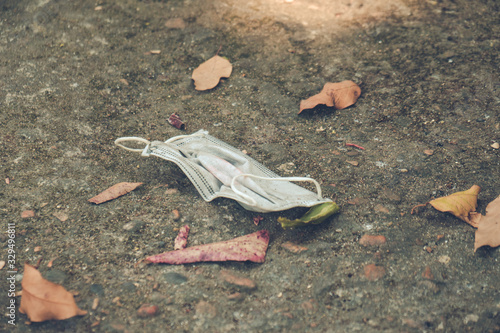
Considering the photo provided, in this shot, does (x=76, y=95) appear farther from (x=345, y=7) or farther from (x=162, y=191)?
(x=345, y=7)

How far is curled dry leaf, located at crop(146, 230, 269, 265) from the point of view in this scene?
1.48 metres

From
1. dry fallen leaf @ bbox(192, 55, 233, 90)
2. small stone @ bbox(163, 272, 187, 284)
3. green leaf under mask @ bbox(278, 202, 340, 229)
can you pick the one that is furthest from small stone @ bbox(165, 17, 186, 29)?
small stone @ bbox(163, 272, 187, 284)

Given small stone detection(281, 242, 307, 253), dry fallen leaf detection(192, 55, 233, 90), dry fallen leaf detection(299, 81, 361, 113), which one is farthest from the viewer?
dry fallen leaf detection(192, 55, 233, 90)

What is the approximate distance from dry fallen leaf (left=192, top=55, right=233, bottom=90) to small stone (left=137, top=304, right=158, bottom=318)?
130cm

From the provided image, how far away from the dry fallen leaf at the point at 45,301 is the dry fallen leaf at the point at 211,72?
131 cm

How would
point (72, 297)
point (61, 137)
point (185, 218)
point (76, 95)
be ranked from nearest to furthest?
1. point (72, 297)
2. point (185, 218)
3. point (61, 137)
4. point (76, 95)

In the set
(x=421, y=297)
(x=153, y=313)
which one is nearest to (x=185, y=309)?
(x=153, y=313)

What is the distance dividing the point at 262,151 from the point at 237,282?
71cm

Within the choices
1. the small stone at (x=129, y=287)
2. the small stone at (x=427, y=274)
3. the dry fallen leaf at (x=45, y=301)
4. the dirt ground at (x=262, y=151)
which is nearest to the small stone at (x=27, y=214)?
the dirt ground at (x=262, y=151)

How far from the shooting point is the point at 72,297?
132 cm

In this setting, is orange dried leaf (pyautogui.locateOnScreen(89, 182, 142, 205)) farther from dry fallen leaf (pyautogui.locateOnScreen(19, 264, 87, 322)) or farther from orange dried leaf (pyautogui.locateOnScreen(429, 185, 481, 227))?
orange dried leaf (pyautogui.locateOnScreen(429, 185, 481, 227))

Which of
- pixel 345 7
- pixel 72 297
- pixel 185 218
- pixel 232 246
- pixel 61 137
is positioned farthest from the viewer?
pixel 345 7

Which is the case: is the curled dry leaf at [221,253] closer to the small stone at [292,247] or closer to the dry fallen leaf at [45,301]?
the small stone at [292,247]

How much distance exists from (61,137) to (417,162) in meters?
1.65
